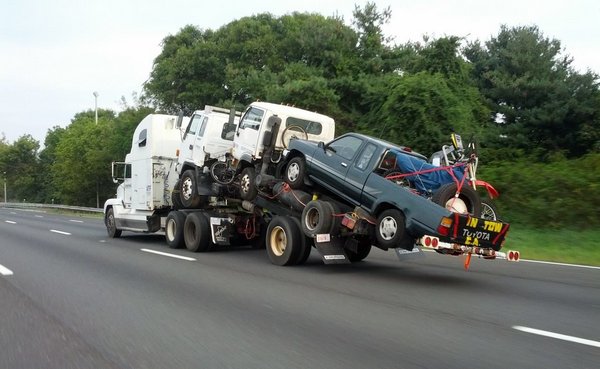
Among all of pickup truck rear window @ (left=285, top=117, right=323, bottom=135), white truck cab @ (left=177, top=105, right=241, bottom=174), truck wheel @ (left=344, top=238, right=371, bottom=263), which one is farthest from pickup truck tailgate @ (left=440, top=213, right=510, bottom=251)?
white truck cab @ (left=177, top=105, right=241, bottom=174)

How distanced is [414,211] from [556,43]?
83.2 feet

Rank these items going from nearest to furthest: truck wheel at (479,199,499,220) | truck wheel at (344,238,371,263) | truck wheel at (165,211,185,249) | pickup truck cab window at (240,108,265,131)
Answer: truck wheel at (479,199,499,220)
truck wheel at (344,238,371,263)
pickup truck cab window at (240,108,265,131)
truck wheel at (165,211,185,249)

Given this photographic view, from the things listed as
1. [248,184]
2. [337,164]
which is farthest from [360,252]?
[248,184]

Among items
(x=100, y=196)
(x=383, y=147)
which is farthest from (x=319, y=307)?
(x=100, y=196)

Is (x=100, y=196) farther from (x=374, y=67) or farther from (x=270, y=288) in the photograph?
(x=270, y=288)

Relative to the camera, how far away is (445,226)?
333 inches

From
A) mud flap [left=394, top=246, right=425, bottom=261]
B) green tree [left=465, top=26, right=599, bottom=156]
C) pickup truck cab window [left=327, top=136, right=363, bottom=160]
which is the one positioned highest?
green tree [left=465, top=26, right=599, bottom=156]

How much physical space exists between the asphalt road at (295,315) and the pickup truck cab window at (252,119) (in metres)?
2.97

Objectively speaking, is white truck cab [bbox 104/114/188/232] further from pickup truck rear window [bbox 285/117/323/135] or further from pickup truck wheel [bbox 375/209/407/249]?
pickup truck wheel [bbox 375/209/407/249]

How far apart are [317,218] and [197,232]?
422 cm

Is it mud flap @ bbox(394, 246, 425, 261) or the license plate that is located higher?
the license plate

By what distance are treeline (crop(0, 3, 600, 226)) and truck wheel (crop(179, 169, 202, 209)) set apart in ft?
29.8

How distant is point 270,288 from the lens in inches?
344

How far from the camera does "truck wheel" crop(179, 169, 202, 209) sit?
546 inches
